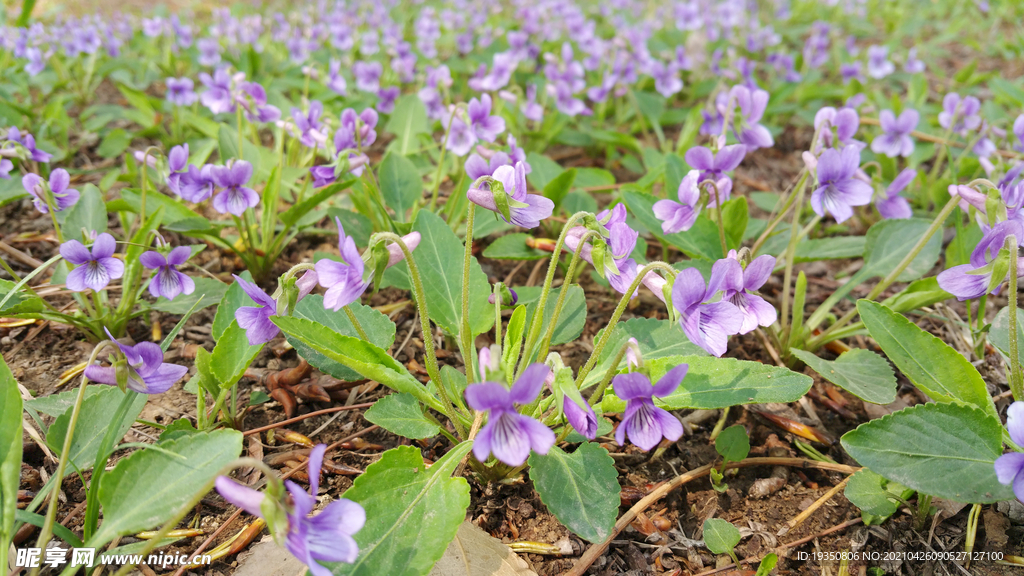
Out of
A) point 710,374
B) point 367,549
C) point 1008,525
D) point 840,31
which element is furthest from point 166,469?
point 840,31

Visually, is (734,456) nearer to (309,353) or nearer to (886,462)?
(886,462)

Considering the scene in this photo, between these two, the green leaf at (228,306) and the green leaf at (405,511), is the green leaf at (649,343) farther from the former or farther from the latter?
the green leaf at (228,306)

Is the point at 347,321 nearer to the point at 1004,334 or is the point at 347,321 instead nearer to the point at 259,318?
the point at 259,318

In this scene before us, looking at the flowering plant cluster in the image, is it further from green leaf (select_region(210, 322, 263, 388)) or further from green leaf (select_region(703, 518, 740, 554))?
green leaf (select_region(703, 518, 740, 554))

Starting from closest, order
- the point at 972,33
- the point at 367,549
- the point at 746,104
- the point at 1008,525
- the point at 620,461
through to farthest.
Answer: the point at 367,549, the point at 1008,525, the point at 620,461, the point at 746,104, the point at 972,33

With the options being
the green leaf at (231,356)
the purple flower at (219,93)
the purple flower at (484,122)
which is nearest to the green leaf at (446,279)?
the green leaf at (231,356)

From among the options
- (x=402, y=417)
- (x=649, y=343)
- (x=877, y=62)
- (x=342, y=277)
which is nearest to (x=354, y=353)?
(x=402, y=417)
